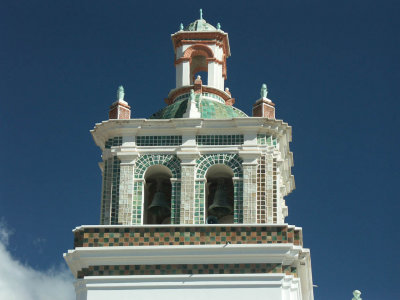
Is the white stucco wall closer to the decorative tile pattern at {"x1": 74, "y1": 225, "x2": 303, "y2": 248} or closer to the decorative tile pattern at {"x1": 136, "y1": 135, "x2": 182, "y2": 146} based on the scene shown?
the decorative tile pattern at {"x1": 74, "y1": 225, "x2": 303, "y2": 248}

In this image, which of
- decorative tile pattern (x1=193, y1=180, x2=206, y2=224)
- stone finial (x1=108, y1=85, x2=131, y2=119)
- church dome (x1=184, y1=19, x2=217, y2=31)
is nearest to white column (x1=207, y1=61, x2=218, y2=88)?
church dome (x1=184, y1=19, x2=217, y2=31)

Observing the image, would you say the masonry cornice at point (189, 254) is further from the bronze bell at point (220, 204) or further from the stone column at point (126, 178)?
the bronze bell at point (220, 204)

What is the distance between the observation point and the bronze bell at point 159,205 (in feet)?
109

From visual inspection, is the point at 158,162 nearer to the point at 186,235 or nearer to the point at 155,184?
the point at 155,184

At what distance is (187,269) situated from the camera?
31.4 metres

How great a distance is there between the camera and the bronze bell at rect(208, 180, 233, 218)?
3322 centimetres

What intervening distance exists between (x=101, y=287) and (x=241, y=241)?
3147 mm

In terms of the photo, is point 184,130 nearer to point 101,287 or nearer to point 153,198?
point 153,198

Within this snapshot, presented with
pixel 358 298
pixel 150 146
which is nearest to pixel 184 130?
pixel 150 146

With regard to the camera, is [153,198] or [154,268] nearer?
[154,268]

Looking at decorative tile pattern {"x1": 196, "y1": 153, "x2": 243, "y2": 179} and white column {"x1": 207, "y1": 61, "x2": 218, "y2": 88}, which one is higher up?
white column {"x1": 207, "y1": 61, "x2": 218, "y2": 88}

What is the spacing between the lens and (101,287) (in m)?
31.3

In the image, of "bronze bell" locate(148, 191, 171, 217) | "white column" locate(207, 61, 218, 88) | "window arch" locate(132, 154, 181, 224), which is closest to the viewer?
"window arch" locate(132, 154, 181, 224)

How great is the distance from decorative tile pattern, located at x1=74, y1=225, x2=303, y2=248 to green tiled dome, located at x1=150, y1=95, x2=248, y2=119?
348 centimetres
